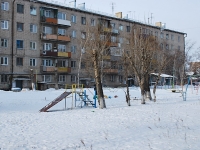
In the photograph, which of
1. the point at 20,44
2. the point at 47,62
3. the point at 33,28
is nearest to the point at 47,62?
the point at 47,62

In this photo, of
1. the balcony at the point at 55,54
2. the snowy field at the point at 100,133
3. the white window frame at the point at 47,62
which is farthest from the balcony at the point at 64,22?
the snowy field at the point at 100,133

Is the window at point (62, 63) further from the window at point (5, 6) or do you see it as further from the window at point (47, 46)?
the window at point (5, 6)

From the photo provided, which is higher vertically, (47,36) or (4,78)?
(47,36)

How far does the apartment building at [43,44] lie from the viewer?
37.9 m

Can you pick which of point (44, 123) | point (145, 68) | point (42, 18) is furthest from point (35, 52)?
point (44, 123)

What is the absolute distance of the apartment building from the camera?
37875 mm

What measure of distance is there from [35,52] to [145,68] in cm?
2239

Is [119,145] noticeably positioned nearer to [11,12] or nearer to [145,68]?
[145,68]

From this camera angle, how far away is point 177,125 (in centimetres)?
1166

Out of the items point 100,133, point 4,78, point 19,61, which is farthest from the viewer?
point 19,61

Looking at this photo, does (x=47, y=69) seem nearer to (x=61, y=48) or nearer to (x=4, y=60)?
(x=61, y=48)

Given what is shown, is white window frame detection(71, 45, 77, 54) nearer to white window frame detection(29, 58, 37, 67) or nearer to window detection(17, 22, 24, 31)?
white window frame detection(29, 58, 37, 67)

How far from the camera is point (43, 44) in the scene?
41.7 m

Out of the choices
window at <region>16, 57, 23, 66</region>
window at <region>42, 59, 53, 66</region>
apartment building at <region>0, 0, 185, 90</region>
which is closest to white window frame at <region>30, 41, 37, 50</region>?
apartment building at <region>0, 0, 185, 90</region>
